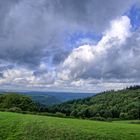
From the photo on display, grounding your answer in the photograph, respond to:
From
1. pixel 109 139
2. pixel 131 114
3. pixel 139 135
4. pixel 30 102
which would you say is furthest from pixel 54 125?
pixel 131 114

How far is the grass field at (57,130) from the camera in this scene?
132 feet

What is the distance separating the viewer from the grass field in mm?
40250

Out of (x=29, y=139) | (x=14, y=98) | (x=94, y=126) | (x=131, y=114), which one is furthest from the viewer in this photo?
(x=131, y=114)

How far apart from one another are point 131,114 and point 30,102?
57.1 meters

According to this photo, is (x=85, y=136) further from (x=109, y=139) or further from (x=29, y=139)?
(x=29, y=139)

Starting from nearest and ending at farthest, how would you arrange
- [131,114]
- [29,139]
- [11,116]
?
[29,139]
[11,116]
[131,114]

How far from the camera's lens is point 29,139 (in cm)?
3947

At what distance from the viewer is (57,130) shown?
41781 mm

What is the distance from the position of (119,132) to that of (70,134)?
22.2 feet

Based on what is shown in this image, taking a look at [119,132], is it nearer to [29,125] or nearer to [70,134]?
[70,134]

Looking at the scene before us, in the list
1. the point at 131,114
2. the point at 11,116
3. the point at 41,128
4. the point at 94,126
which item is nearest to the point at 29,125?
the point at 41,128

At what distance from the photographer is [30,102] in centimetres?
10738

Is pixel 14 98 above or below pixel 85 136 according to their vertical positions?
above

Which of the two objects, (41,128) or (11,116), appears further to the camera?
(11,116)
